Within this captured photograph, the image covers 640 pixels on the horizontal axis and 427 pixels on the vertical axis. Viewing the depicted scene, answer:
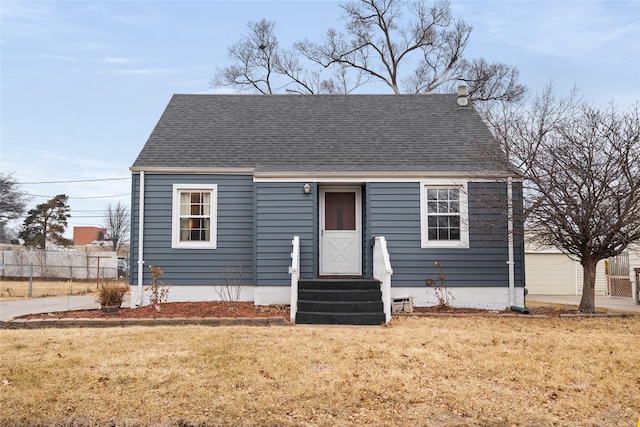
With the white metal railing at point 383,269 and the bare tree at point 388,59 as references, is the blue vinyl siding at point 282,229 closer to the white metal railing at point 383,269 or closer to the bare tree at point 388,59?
the white metal railing at point 383,269

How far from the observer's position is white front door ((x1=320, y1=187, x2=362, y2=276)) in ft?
40.4

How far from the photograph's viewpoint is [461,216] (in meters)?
11.8

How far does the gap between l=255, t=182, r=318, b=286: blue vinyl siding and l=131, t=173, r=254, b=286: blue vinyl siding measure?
21.6 inches

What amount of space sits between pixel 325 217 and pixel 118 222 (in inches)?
1606

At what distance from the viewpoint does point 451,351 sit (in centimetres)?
709

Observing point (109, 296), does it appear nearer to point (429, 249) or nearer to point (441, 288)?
point (429, 249)

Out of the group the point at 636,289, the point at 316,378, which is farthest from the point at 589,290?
the point at 316,378

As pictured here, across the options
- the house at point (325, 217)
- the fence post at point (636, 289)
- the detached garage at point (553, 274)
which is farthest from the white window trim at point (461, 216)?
the detached garage at point (553, 274)

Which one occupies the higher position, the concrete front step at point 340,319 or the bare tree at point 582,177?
the bare tree at point 582,177

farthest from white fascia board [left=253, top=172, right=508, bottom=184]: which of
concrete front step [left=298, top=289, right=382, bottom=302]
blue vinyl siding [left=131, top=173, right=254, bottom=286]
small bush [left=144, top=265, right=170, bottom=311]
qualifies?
small bush [left=144, top=265, right=170, bottom=311]

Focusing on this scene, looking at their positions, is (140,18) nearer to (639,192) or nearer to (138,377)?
(138,377)

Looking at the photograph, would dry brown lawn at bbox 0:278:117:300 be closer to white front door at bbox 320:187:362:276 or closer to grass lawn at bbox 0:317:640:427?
white front door at bbox 320:187:362:276

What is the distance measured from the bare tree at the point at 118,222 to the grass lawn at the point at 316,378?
4232 centimetres

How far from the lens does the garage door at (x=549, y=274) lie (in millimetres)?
23625
